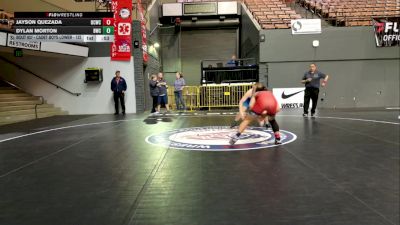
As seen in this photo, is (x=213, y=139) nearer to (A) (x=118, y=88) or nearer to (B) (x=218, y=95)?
(A) (x=118, y=88)

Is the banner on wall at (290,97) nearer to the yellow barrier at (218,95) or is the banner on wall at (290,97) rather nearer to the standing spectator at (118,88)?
the yellow barrier at (218,95)

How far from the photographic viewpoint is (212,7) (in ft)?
72.9

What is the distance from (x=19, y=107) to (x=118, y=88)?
397 centimetres

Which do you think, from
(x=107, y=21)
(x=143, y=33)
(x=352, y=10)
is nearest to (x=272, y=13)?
(x=352, y=10)

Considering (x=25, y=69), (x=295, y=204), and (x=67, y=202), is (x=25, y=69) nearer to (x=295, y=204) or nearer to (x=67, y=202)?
(x=67, y=202)

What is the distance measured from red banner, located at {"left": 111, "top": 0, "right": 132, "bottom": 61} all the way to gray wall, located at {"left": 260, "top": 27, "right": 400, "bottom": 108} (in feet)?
22.3

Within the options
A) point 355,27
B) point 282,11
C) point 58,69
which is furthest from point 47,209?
point 282,11

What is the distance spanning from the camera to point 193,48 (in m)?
23.5

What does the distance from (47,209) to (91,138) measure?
4.64m

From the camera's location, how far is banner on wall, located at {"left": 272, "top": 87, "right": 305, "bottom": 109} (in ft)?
56.5

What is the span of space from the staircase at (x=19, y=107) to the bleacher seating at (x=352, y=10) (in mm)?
14769

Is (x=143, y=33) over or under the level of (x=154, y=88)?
over

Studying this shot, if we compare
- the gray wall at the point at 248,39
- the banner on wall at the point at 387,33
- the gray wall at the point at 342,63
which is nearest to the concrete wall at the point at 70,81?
the gray wall at the point at 248,39
